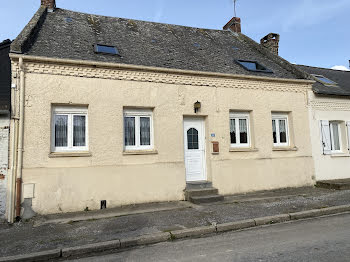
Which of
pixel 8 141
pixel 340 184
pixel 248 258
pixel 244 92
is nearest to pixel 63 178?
pixel 8 141

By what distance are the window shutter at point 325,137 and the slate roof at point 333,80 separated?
4.15ft

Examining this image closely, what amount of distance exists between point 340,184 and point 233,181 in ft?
13.0

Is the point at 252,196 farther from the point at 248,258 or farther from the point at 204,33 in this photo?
the point at 204,33

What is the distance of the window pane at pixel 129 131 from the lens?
802 centimetres

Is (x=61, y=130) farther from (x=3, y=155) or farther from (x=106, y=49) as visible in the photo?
(x=106, y=49)

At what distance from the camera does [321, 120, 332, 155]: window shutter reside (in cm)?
1010

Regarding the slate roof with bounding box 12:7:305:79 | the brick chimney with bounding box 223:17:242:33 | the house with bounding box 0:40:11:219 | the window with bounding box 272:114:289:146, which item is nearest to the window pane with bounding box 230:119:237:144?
the window with bounding box 272:114:289:146

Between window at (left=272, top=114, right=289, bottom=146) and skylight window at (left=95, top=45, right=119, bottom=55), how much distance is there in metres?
6.48

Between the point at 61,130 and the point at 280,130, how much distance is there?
26.1 ft

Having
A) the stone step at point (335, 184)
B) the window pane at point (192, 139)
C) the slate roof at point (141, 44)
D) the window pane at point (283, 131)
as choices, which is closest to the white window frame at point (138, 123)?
the window pane at point (192, 139)

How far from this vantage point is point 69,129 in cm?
739

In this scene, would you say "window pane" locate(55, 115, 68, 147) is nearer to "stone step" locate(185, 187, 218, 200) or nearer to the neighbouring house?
"stone step" locate(185, 187, 218, 200)

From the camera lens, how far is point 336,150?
10.7 metres

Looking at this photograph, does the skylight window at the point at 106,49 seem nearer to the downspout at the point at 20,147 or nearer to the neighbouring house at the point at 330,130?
the downspout at the point at 20,147
